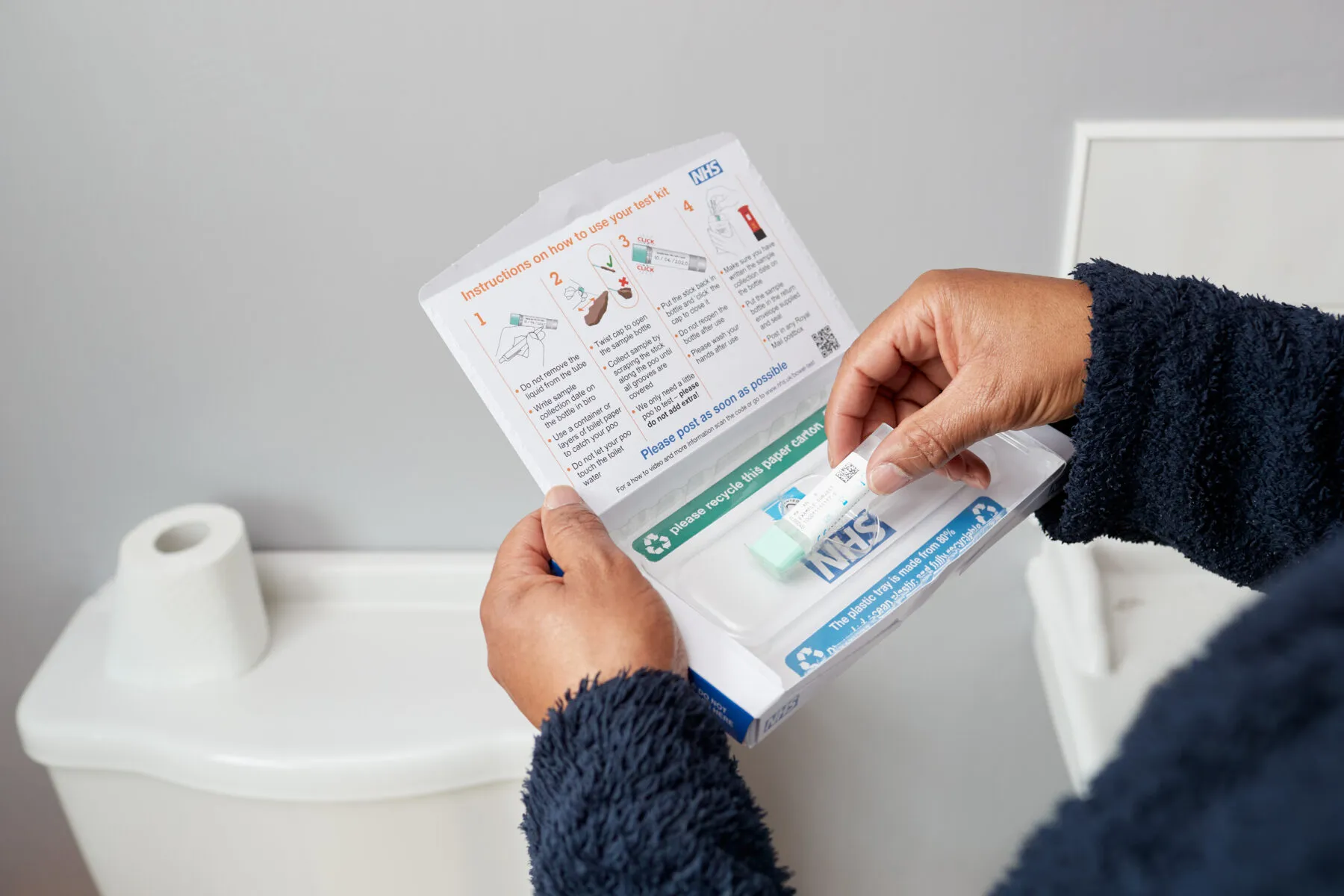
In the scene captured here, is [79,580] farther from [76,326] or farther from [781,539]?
[781,539]

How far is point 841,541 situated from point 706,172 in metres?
0.21

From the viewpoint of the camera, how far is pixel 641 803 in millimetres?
329

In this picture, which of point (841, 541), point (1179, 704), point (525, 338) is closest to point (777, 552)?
point (841, 541)

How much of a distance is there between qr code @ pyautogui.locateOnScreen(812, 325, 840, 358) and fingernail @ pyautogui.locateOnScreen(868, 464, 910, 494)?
0.31 feet

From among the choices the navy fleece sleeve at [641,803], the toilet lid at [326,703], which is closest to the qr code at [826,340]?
the navy fleece sleeve at [641,803]

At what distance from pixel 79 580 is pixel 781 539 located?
0.65m

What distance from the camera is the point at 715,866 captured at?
317 millimetres

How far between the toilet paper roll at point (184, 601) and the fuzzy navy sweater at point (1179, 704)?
0.41 metres

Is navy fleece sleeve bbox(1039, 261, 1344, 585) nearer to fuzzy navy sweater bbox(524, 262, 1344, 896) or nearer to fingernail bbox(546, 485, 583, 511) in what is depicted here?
fuzzy navy sweater bbox(524, 262, 1344, 896)

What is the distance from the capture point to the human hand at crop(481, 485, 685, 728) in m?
0.40

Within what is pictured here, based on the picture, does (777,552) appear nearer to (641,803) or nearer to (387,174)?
(641,803)

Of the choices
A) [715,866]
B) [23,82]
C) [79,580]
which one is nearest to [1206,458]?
[715,866]

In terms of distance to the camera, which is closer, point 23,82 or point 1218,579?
point 23,82

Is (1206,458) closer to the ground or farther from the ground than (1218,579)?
farther from the ground
